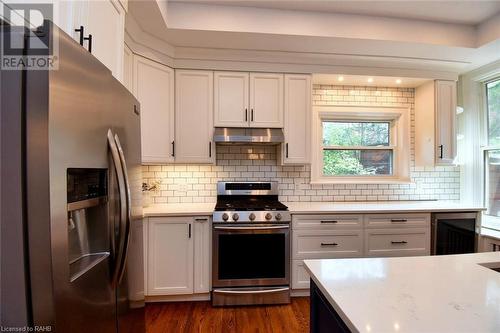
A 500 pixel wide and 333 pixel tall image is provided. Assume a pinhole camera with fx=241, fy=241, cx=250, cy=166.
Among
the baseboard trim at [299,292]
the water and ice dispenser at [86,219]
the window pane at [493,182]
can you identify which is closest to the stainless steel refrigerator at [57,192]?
the water and ice dispenser at [86,219]

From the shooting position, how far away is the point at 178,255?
2354 mm

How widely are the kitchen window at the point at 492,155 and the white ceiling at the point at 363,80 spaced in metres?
0.78

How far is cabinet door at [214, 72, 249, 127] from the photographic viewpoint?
8.63 ft

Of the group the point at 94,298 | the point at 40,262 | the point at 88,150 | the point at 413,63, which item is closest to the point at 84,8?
the point at 88,150

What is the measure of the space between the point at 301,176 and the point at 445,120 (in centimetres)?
185

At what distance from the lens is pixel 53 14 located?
0.91m

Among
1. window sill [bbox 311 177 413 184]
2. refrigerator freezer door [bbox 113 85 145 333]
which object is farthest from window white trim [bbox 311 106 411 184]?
refrigerator freezer door [bbox 113 85 145 333]

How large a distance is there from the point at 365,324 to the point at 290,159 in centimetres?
210

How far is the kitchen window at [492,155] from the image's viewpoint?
9.33 feet

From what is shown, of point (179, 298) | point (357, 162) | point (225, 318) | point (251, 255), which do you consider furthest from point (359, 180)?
point (179, 298)

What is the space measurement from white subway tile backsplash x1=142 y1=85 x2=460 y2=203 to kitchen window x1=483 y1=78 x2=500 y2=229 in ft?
1.10

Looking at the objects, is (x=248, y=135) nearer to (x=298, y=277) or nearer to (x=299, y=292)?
(x=298, y=277)

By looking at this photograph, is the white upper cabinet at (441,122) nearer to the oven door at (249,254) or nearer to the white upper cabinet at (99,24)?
the oven door at (249,254)

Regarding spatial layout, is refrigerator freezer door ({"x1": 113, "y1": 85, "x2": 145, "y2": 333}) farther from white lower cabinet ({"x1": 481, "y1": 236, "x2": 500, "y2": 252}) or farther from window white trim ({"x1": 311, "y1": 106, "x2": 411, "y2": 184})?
white lower cabinet ({"x1": 481, "y1": 236, "x2": 500, "y2": 252})
